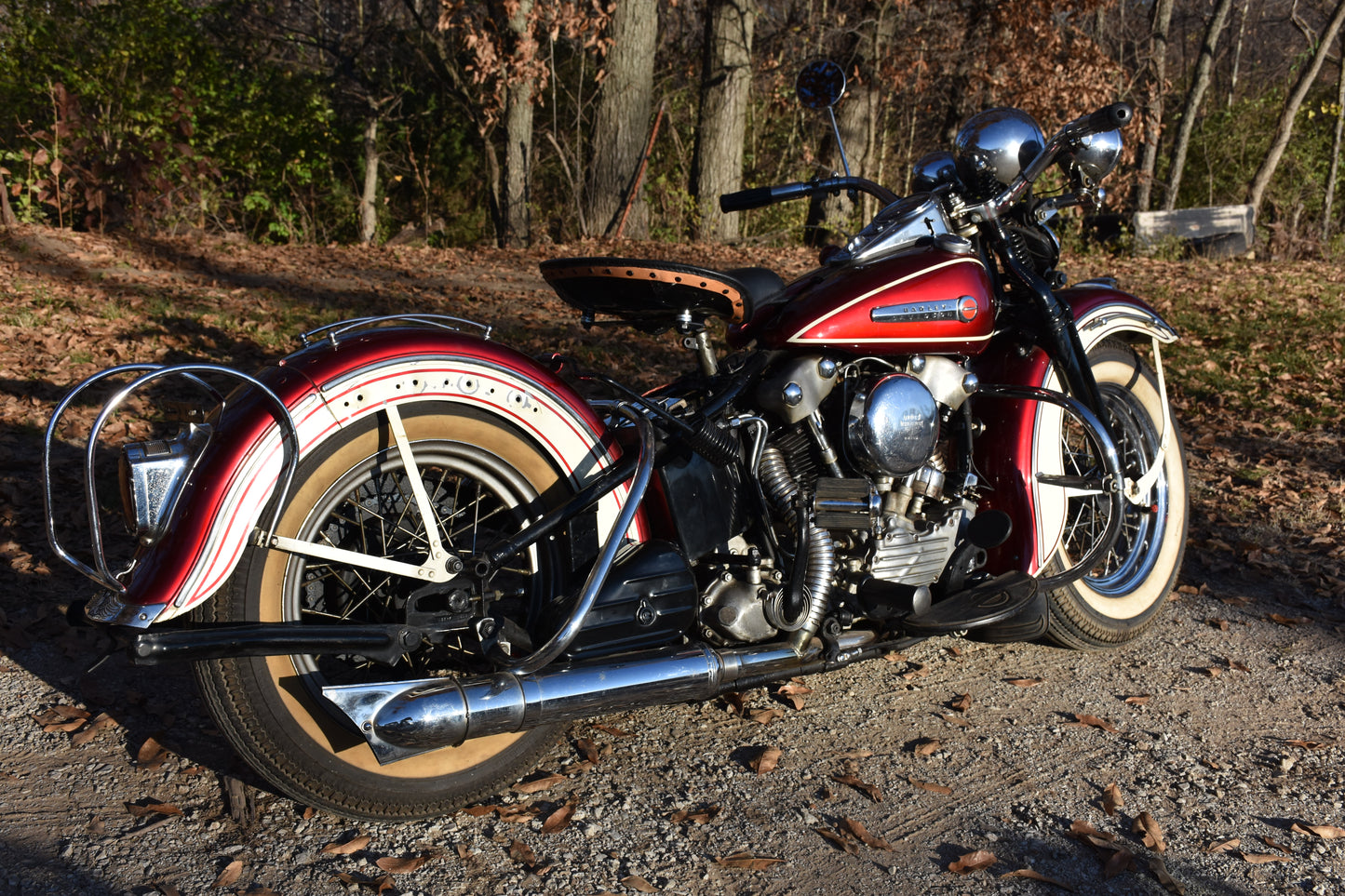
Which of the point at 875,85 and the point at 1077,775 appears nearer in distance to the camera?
the point at 1077,775

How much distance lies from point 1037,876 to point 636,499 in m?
1.29

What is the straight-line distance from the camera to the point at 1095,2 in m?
12.8

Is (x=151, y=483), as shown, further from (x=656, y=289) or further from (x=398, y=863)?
(x=656, y=289)

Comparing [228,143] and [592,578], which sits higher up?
[228,143]

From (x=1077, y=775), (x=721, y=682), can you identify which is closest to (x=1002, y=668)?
(x=1077, y=775)

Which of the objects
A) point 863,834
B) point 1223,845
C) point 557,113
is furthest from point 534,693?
point 557,113

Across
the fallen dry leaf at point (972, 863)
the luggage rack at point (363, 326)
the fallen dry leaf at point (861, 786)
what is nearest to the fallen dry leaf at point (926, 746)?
the fallen dry leaf at point (861, 786)

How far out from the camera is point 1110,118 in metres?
→ 3.21

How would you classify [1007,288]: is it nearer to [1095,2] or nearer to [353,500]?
A: [353,500]

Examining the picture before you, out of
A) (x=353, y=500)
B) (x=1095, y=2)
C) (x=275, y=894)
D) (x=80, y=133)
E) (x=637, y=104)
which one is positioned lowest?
(x=275, y=894)

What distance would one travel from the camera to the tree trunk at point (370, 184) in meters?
14.5

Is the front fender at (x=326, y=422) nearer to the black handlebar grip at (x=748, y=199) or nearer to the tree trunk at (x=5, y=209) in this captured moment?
the black handlebar grip at (x=748, y=199)

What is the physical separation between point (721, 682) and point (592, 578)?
0.48 metres

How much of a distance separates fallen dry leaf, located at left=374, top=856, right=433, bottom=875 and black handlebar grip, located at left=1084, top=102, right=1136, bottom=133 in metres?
2.75
